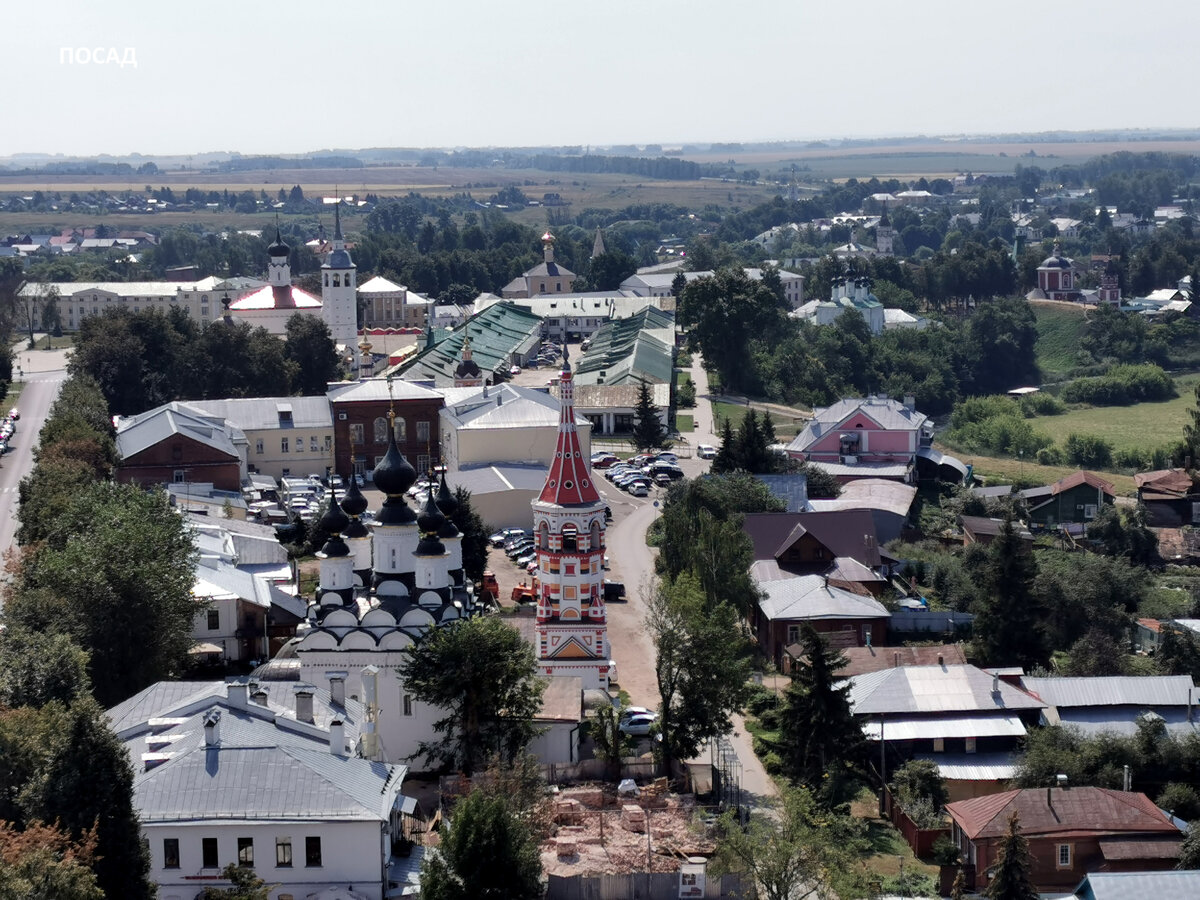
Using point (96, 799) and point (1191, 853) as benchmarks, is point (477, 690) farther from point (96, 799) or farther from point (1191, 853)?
point (1191, 853)

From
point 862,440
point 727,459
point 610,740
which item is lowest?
point 862,440

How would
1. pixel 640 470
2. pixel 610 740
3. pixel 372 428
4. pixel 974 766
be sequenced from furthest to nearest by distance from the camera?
pixel 640 470 < pixel 372 428 < pixel 974 766 < pixel 610 740

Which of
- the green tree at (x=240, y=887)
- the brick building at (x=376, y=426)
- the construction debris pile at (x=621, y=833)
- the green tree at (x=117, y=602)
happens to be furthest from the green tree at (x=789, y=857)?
the brick building at (x=376, y=426)

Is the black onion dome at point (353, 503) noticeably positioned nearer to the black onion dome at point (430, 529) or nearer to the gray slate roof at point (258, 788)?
the black onion dome at point (430, 529)

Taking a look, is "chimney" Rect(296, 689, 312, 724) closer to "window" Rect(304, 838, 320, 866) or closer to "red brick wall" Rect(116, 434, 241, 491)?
"window" Rect(304, 838, 320, 866)

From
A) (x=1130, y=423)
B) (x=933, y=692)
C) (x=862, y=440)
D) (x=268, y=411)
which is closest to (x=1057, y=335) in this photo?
(x=1130, y=423)

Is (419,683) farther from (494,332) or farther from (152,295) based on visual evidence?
(152,295)

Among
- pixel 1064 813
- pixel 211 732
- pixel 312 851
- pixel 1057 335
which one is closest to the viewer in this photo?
pixel 312 851
